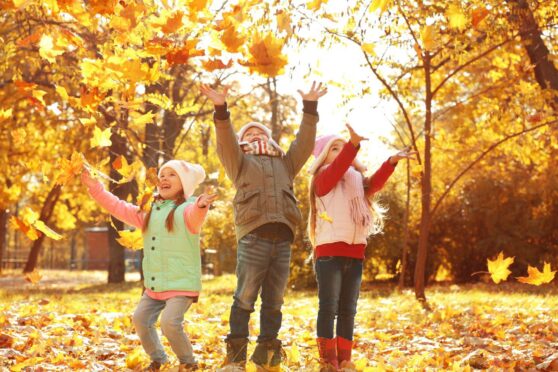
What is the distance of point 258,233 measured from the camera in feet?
13.3

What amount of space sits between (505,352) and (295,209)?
84.5 inches

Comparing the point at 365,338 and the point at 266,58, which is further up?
the point at 266,58

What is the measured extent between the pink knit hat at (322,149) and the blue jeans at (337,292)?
2.10ft

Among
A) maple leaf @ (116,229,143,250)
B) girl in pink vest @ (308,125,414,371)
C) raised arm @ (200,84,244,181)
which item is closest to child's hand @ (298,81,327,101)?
girl in pink vest @ (308,125,414,371)

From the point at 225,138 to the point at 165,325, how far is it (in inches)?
45.2


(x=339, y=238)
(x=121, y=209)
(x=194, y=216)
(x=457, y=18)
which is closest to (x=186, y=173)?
(x=194, y=216)

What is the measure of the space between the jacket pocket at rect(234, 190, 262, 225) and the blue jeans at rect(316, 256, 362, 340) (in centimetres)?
60

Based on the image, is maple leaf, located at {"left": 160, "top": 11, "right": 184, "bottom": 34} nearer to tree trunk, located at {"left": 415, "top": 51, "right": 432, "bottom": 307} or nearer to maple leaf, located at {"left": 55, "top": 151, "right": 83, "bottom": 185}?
maple leaf, located at {"left": 55, "top": 151, "right": 83, "bottom": 185}

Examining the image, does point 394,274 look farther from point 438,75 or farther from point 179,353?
point 179,353

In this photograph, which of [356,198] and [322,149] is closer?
[356,198]

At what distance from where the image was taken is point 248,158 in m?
4.22

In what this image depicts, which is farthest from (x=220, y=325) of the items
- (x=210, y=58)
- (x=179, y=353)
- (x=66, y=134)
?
(x=66, y=134)

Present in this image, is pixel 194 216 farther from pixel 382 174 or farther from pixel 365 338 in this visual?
pixel 365 338

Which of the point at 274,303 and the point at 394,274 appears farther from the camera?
the point at 394,274
